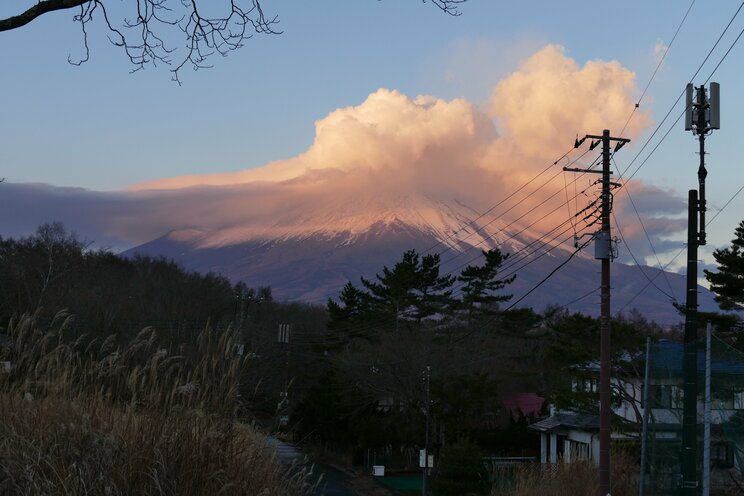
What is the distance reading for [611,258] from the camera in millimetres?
19812

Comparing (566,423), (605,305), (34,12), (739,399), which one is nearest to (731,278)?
(566,423)

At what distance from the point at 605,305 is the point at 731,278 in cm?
1604

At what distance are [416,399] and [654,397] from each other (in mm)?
27461

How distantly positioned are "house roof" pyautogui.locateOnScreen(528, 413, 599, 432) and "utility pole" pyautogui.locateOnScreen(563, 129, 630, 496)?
48.9ft

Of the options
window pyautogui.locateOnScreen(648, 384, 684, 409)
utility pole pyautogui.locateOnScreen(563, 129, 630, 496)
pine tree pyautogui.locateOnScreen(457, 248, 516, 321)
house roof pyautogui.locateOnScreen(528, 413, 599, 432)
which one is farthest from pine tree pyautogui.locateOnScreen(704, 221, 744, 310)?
pine tree pyautogui.locateOnScreen(457, 248, 516, 321)

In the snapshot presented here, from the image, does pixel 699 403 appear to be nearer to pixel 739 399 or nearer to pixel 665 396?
pixel 665 396

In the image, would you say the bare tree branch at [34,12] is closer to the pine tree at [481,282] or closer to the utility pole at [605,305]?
the utility pole at [605,305]

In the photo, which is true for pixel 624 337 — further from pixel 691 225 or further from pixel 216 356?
pixel 216 356

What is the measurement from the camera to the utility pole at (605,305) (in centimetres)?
1787

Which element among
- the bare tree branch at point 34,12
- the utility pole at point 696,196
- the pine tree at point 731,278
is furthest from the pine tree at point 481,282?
the bare tree branch at point 34,12

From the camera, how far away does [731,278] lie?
33.2 metres

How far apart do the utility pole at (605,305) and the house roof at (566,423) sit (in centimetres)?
1491

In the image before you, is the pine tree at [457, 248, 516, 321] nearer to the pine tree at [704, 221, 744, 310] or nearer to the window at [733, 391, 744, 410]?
the pine tree at [704, 221, 744, 310]

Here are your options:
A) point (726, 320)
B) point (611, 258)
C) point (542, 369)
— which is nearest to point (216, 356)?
point (611, 258)
